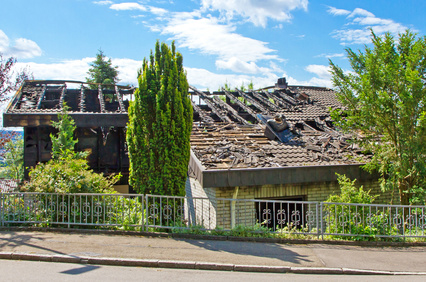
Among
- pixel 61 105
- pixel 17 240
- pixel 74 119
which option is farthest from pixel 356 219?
pixel 61 105

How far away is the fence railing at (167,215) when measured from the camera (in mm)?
8461

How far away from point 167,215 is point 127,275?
8.36ft

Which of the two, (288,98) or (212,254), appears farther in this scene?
(288,98)

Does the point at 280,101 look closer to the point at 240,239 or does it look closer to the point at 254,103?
the point at 254,103

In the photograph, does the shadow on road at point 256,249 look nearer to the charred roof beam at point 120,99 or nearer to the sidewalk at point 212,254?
the sidewalk at point 212,254

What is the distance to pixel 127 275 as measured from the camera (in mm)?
6180

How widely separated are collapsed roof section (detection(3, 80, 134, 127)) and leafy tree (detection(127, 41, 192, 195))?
6.20 meters

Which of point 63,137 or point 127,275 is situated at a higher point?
point 63,137

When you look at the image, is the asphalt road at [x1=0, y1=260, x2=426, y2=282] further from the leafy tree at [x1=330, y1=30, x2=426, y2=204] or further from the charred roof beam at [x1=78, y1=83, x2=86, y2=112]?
the charred roof beam at [x1=78, y1=83, x2=86, y2=112]

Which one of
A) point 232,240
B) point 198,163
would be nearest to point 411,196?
point 232,240

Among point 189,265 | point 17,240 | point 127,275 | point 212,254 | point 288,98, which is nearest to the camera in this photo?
point 127,275

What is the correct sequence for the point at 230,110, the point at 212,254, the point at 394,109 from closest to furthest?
the point at 212,254 → the point at 394,109 → the point at 230,110

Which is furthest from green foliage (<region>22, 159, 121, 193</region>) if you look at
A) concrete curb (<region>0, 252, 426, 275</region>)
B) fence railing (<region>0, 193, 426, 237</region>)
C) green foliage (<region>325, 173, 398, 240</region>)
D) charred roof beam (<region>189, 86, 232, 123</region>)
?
charred roof beam (<region>189, 86, 232, 123</region>)

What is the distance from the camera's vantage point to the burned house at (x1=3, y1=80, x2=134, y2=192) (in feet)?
49.5
